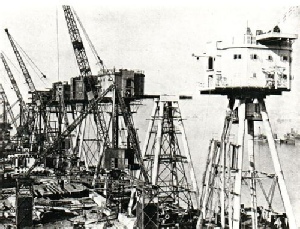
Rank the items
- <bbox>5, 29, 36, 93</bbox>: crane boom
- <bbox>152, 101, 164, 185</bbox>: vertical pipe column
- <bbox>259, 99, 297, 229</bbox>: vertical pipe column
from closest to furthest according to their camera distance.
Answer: <bbox>259, 99, 297, 229</bbox>: vertical pipe column
<bbox>152, 101, 164, 185</bbox>: vertical pipe column
<bbox>5, 29, 36, 93</bbox>: crane boom

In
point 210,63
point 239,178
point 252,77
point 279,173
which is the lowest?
point 239,178

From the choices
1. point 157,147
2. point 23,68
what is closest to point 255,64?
point 157,147

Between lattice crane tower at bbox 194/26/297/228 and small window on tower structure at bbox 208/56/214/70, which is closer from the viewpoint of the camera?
lattice crane tower at bbox 194/26/297/228

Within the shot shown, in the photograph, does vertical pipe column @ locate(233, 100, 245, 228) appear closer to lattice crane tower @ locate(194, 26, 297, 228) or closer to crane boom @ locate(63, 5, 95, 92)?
lattice crane tower @ locate(194, 26, 297, 228)

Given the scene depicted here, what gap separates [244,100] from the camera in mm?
23375

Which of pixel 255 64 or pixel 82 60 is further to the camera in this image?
pixel 82 60

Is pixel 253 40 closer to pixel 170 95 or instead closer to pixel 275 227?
pixel 170 95

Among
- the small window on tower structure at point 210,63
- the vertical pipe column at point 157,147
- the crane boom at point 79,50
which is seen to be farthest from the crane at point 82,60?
the small window on tower structure at point 210,63

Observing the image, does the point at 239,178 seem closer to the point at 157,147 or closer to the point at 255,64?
the point at 255,64

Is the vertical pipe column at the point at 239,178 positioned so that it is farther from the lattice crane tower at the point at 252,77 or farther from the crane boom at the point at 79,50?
the crane boom at the point at 79,50

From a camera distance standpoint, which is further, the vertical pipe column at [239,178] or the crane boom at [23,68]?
the crane boom at [23,68]

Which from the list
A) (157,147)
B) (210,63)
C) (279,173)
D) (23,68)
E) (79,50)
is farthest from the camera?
(23,68)

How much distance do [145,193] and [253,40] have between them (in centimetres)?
1164

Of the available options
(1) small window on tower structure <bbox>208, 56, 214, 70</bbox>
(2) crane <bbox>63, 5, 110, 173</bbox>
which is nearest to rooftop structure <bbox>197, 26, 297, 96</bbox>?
(1) small window on tower structure <bbox>208, 56, 214, 70</bbox>
